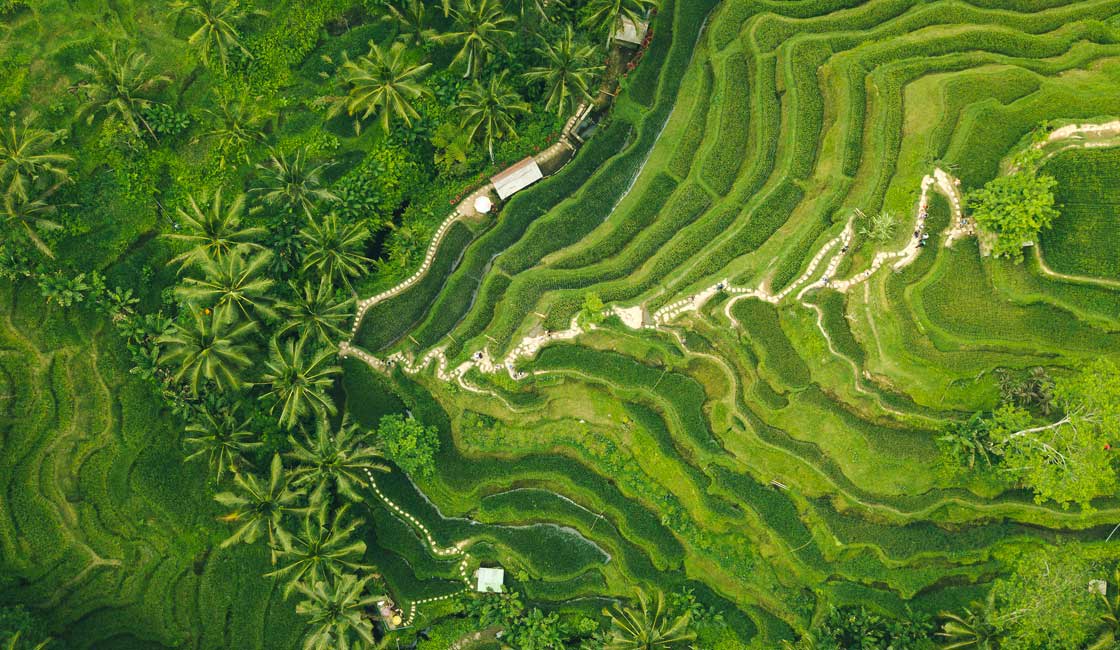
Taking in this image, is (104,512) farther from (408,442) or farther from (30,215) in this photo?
(408,442)

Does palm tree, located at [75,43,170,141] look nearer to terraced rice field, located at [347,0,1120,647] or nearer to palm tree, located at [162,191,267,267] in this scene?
palm tree, located at [162,191,267,267]

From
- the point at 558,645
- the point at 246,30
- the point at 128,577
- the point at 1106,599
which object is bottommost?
the point at 1106,599

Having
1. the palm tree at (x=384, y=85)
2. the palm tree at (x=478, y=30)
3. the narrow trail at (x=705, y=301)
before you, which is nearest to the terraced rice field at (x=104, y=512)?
the narrow trail at (x=705, y=301)

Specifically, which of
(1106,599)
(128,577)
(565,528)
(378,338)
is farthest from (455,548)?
(1106,599)

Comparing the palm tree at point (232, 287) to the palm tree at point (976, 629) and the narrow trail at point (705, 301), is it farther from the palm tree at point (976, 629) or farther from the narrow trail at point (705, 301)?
the palm tree at point (976, 629)

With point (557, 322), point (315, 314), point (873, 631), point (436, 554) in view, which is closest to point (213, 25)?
point (315, 314)

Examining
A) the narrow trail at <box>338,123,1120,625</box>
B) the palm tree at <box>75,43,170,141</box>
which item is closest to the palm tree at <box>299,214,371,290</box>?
the narrow trail at <box>338,123,1120,625</box>

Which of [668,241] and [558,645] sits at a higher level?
[668,241]

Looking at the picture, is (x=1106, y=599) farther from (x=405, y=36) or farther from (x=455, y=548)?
(x=405, y=36)
